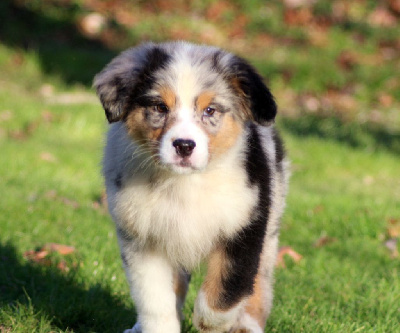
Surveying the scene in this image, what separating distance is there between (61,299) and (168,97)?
145 centimetres

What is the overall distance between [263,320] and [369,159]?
5298mm

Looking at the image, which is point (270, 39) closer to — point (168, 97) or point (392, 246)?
point (392, 246)

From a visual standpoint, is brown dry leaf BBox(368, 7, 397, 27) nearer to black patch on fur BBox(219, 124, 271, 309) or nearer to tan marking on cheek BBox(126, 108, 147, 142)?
black patch on fur BBox(219, 124, 271, 309)

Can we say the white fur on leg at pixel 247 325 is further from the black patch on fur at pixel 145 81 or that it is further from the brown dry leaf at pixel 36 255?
the brown dry leaf at pixel 36 255

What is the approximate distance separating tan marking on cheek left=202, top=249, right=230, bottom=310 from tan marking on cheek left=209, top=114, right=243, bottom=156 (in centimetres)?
49

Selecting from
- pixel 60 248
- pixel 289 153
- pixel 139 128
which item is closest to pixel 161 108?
pixel 139 128

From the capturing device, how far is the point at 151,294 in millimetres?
3420

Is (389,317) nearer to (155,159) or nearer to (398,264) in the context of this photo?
(398,264)

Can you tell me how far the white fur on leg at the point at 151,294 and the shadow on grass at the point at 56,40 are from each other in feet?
28.1

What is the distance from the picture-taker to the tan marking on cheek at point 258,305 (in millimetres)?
3855

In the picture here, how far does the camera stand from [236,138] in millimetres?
3488

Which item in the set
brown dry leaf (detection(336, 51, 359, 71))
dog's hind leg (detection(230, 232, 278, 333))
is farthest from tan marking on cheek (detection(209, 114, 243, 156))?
brown dry leaf (detection(336, 51, 359, 71))

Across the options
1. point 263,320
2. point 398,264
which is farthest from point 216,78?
point 398,264

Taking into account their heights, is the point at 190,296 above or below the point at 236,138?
below
